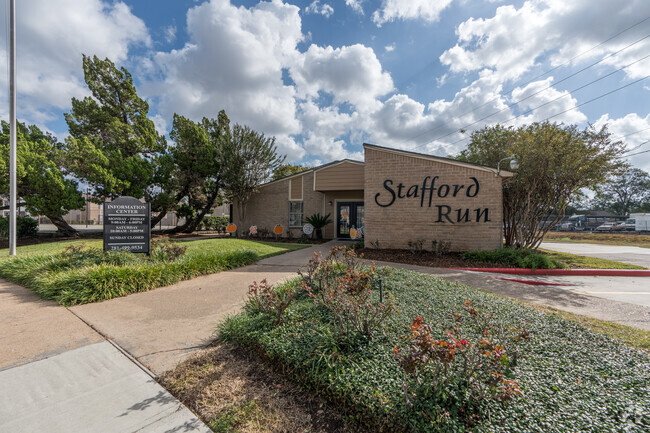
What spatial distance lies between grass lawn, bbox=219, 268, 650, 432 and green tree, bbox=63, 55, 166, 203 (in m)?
13.7

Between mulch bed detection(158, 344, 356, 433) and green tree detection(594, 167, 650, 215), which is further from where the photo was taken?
green tree detection(594, 167, 650, 215)

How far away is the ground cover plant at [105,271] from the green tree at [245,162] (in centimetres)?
837

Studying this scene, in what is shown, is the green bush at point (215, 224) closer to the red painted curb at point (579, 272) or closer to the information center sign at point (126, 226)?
the information center sign at point (126, 226)

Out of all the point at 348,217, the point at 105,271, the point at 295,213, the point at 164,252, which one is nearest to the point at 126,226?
the point at 164,252

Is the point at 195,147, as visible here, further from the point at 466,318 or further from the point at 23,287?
the point at 466,318

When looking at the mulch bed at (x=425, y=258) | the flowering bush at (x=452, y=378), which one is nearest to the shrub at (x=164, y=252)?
the mulch bed at (x=425, y=258)

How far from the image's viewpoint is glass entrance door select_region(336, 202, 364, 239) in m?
15.1

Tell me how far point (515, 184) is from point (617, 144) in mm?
2787

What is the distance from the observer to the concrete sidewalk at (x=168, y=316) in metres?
2.86

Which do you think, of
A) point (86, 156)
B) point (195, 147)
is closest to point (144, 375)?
point (86, 156)

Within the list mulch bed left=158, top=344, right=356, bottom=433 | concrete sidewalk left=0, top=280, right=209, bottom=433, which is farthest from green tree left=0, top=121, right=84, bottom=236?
mulch bed left=158, top=344, right=356, bottom=433

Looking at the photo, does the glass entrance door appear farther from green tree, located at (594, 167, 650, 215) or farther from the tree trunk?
green tree, located at (594, 167, 650, 215)

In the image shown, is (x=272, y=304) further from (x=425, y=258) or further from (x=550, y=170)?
(x=550, y=170)

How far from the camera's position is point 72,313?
3.91 metres
